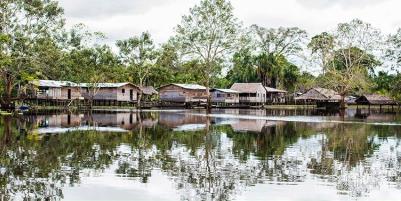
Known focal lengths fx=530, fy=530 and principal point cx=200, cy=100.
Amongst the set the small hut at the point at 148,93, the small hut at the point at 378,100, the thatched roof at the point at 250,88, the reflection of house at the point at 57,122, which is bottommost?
the reflection of house at the point at 57,122

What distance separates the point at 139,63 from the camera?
269 feet

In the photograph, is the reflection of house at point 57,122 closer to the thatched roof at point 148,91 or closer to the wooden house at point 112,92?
the wooden house at point 112,92

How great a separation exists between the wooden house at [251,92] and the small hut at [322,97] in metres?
6.81

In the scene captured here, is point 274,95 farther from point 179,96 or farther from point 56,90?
point 56,90

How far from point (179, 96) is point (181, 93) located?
0.60 meters

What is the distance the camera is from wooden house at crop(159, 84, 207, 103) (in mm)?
87250

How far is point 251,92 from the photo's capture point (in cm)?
9112

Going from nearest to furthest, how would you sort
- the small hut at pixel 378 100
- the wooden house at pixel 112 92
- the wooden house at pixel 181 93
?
the wooden house at pixel 112 92 < the wooden house at pixel 181 93 < the small hut at pixel 378 100

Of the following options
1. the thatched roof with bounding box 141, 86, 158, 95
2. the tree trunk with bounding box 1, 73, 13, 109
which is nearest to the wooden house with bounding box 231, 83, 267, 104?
the thatched roof with bounding box 141, 86, 158, 95

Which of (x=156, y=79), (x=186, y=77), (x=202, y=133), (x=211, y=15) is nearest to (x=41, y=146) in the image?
(x=202, y=133)

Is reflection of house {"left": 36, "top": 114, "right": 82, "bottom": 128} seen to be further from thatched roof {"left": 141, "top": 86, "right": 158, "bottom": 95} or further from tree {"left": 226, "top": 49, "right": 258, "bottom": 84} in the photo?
tree {"left": 226, "top": 49, "right": 258, "bottom": 84}

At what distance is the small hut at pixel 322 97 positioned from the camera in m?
86.4

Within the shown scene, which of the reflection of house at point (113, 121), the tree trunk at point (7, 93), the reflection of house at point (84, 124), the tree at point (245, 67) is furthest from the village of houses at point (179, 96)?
the reflection of house at point (84, 124)

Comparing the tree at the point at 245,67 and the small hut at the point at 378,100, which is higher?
the tree at the point at 245,67
